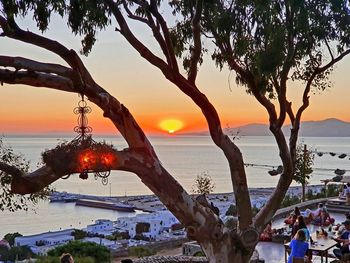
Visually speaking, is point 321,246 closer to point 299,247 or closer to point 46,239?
point 299,247

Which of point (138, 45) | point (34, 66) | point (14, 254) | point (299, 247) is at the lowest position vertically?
point (14, 254)

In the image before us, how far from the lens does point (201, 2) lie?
679cm

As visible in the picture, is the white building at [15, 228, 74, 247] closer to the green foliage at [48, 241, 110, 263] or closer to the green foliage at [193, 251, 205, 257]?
the green foliage at [48, 241, 110, 263]

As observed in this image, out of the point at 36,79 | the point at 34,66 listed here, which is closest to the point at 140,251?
the point at 36,79

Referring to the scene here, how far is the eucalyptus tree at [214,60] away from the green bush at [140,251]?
457cm

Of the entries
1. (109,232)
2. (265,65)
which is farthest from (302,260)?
(109,232)

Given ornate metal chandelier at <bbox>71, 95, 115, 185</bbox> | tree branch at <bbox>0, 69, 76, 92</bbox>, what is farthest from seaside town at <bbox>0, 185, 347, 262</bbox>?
tree branch at <bbox>0, 69, 76, 92</bbox>

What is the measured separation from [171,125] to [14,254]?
1082 cm

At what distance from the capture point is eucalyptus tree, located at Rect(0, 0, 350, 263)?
5434 millimetres

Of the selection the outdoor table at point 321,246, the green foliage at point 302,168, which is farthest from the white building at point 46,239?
the outdoor table at point 321,246

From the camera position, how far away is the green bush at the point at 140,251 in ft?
36.7

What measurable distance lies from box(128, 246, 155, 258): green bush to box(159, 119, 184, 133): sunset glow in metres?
8.83

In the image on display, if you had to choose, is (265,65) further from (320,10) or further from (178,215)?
(178,215)

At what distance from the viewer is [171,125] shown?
866 inches
